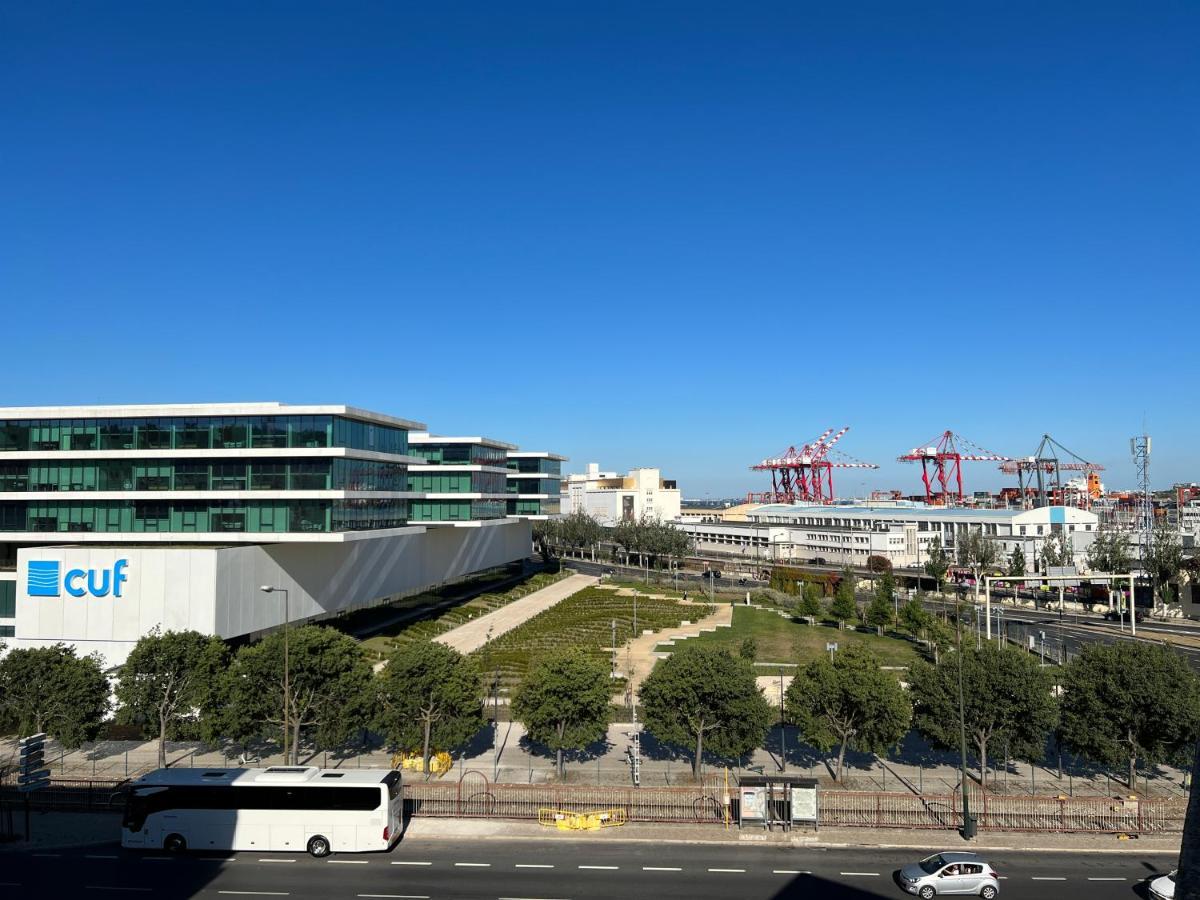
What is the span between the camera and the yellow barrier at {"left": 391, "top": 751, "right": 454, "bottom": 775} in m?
32.8

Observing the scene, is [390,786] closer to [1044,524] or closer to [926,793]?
[926,793]

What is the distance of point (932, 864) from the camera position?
22344 mm

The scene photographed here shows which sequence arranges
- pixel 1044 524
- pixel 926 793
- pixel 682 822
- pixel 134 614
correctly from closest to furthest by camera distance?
pixel 682 822 → pixel 926 793 → pixel 134 614 → pixel 1044 524

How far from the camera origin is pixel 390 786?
25.5 metres

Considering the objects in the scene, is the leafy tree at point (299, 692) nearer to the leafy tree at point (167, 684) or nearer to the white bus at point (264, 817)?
the leafy tree at point (167, 684)

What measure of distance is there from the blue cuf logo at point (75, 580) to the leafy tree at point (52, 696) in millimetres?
9968

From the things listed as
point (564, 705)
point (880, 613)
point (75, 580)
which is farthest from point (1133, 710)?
point (75, 580)

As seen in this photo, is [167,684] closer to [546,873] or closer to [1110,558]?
[546,873]

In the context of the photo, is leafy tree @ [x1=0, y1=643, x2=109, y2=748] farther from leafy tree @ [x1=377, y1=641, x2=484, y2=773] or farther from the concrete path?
the concrete path

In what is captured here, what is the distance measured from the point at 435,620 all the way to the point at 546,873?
158ft

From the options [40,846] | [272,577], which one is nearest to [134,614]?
[272,577]

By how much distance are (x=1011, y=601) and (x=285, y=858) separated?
288ft

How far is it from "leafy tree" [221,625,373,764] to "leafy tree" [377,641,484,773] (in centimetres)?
112

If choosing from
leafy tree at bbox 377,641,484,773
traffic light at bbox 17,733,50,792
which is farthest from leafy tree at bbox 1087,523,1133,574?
traffic light at bbox 17,733,50,792
